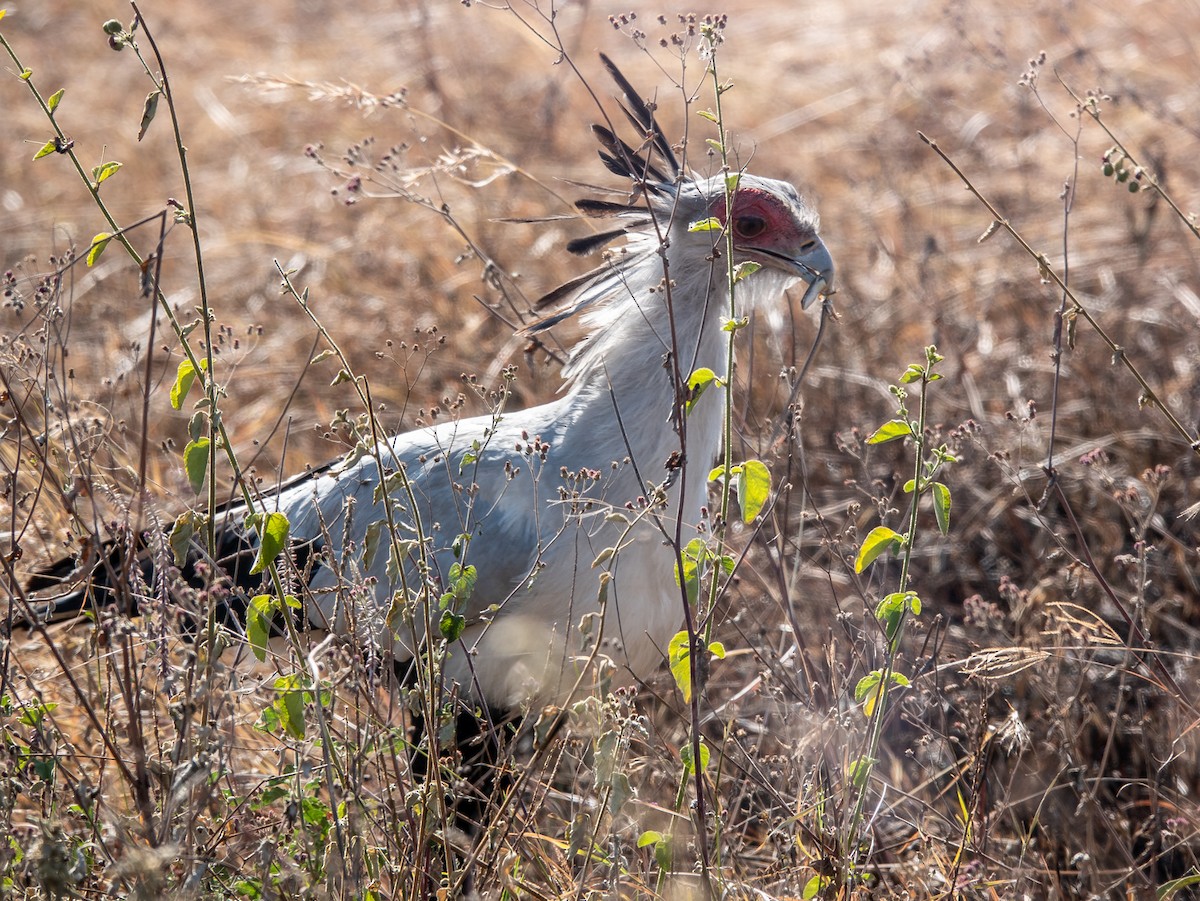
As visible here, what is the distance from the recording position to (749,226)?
297 cm

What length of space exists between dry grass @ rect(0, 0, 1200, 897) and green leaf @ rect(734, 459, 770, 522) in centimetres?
36

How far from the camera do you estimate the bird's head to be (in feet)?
9.59

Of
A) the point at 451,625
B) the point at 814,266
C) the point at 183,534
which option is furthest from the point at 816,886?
the point at 814,266

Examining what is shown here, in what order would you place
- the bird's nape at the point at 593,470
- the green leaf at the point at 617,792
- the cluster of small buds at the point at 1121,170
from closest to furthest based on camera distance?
the green leaf at the point at 617,792 → the cluster of small buds at the point at 1121,170 → the bird's nape at the point at 593,470

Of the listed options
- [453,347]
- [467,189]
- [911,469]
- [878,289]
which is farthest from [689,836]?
[467,189]

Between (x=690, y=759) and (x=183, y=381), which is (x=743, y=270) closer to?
(x=690, y=759)

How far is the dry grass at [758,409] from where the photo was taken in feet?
6.98

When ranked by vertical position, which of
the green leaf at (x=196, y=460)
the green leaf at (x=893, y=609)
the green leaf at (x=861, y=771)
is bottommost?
the green leaf at (x=861, y=771)

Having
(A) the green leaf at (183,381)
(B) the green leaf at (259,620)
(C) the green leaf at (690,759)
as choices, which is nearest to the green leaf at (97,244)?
(A) the green leaf at (183,381)

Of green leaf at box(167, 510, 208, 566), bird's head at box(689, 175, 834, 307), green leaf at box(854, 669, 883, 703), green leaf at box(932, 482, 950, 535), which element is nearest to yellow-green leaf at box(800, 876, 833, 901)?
green leaf at box(854, 669, 883, 703)

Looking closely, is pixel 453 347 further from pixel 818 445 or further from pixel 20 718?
pixel 20 718

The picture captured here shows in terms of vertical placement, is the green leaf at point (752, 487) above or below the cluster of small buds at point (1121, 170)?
below

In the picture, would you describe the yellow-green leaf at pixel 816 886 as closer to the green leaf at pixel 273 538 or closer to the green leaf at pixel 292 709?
the green leaf at pixel 292 709

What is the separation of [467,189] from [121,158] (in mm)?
2214
